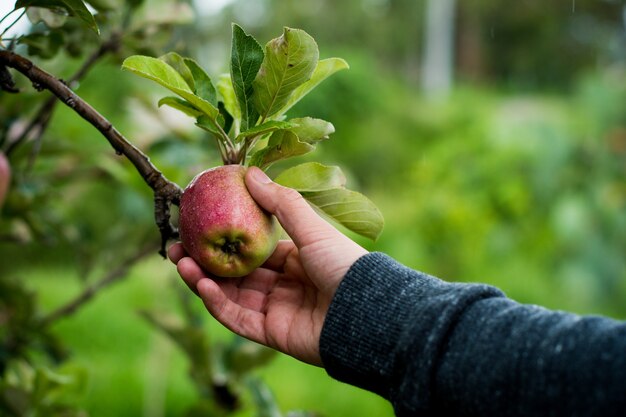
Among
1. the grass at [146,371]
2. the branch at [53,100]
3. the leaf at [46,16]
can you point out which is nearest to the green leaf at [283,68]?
the leaf at [46,16]

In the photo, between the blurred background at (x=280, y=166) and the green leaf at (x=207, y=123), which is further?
the blurred background at (x=280, y=166)

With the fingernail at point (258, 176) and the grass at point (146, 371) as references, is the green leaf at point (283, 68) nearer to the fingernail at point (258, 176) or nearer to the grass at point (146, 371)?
the fingernail at point (258, 176)

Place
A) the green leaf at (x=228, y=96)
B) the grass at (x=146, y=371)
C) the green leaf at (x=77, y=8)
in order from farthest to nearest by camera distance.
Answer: the grass at (x=146, y=371) < the green leaf at (x=228, y=96) < the green leaf at (x=77, y=8)

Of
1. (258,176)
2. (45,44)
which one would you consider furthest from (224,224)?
(45,44)

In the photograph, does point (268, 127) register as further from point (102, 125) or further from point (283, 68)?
point (102, 125)

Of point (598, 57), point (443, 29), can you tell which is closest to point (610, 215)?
point (443, 29)

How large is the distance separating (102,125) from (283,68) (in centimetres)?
20

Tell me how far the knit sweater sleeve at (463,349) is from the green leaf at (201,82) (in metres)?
0.25

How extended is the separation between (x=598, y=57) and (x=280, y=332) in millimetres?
16213

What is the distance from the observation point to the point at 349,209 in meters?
0.85

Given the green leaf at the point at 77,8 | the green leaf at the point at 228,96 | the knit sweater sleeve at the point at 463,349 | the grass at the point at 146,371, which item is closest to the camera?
the knit sweater sleeve at the point at 463,349

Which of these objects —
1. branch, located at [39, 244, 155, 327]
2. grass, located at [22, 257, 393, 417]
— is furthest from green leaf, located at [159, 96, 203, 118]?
grass, located at [22, 257, 393, 417]

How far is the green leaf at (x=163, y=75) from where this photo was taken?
74 cm

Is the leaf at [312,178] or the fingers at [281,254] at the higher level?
the leaf at [312,178]
